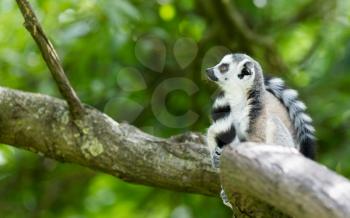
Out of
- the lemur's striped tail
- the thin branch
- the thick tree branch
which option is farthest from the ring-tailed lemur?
the thin branch

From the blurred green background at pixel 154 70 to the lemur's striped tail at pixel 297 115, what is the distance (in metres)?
1.47

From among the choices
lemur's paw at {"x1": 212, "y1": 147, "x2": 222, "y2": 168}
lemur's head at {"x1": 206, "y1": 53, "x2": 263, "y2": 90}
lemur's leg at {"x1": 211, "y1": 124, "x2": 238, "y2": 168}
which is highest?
lemur's head at {"x1": 206, "y1": 53, "x2": 263, "y2": 90}

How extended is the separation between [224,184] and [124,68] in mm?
3583

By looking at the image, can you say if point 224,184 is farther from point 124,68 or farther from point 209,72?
point 124,68

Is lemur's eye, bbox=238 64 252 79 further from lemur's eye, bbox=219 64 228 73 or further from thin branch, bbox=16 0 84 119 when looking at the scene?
thin branch, bbox=16 0 84 119

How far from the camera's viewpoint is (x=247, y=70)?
4418 mm

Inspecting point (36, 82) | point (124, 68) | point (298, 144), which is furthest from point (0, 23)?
point (298, 144)

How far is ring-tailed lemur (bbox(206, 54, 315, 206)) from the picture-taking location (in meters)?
4.17

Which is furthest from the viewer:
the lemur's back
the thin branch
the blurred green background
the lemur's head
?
the blurred green background

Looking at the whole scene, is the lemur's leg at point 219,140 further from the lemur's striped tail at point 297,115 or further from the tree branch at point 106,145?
the lemur's striped tail at point 297,115

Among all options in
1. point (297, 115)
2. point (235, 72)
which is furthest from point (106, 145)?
point (297, 115)

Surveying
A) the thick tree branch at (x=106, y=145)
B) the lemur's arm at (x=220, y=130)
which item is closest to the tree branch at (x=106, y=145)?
the thick tree branch at (x=106, y=145)

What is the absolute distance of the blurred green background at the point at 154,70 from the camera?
6336mm

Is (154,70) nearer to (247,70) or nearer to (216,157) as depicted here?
(247,70)
